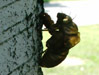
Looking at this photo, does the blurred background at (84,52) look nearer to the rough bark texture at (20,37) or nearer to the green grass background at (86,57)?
the green grass background at (86,57)

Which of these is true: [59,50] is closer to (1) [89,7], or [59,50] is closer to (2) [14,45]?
(2) [14,45]

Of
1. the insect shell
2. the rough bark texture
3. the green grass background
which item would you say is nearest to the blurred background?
the green grass background

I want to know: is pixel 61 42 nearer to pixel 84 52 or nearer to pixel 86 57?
pixel 86 57

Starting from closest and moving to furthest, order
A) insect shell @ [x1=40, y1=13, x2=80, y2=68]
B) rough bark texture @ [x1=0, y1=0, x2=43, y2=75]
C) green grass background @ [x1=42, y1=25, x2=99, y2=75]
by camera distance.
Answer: rough bark texture @ [x1=0, y1=0, x2=43, y2=75]
insect shell @ [x1=40, y1=13, x2=80, y2=68]
green grass background @ [x1=42, y1=25, x2=99, y2=75]

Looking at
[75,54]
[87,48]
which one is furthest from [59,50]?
[87,48]

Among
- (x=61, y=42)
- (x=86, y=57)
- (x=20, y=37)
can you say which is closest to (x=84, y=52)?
(x=86, y=57)

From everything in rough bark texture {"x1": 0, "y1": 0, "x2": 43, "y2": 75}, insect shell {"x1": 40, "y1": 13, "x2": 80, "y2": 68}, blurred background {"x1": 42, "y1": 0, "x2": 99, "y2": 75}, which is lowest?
blurred background {"x1": 42, "y1": 0, "x2": 99, "y2": 75}

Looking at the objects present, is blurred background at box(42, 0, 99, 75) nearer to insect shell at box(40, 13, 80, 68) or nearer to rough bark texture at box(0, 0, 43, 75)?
insect shell at box(40, 13, 80, 68)

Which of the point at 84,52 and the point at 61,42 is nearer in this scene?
the point at 61,42

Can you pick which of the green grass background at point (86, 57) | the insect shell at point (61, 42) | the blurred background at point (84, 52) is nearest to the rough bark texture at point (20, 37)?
the insect shell at point (61, 42)
